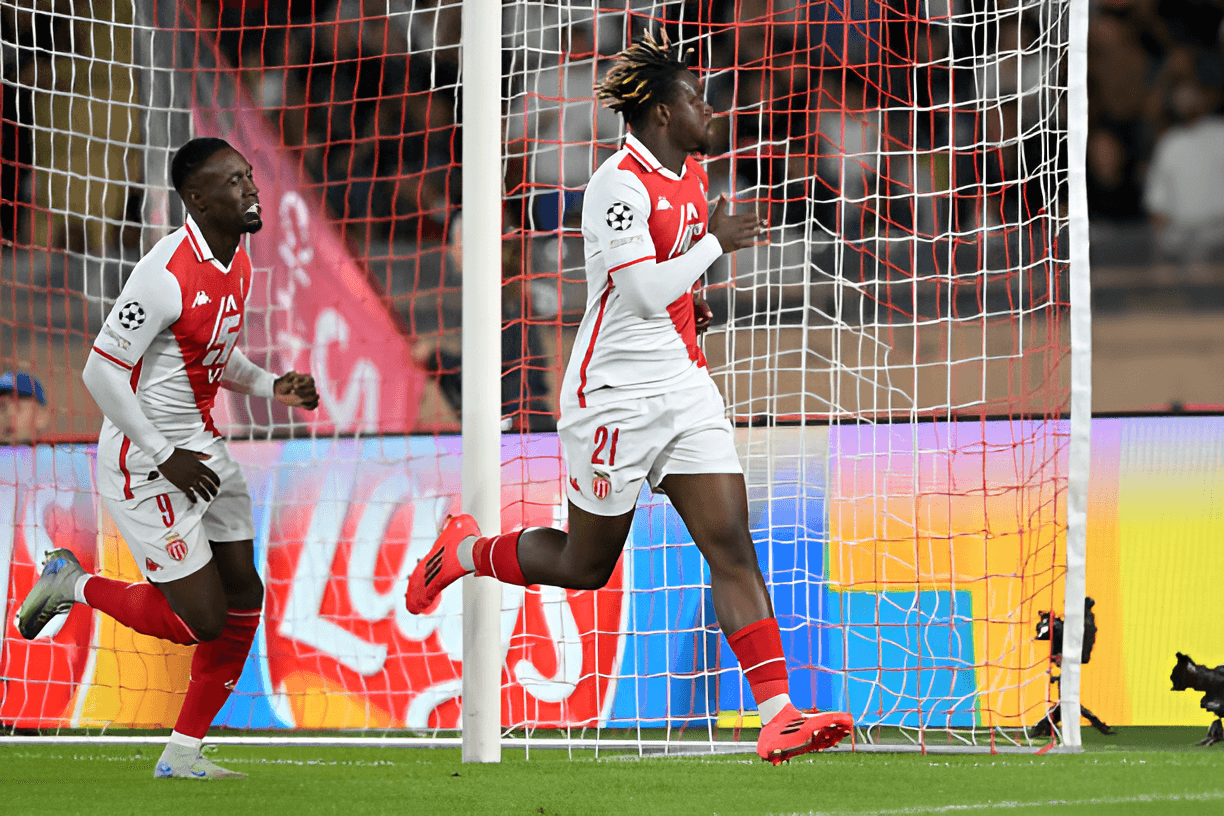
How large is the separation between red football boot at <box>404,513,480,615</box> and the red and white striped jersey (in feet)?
2.30

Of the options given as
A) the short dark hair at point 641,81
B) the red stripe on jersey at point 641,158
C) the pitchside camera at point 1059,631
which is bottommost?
the pitchside camera at point 1059,631

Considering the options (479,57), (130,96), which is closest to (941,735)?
(479,57)

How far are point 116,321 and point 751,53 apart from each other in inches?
154

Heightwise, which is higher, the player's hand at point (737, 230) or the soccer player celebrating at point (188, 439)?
the player's hand at point (737, 230)

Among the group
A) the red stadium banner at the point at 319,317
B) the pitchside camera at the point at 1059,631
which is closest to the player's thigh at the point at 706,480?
the pitchside camera at the point at 1059,631

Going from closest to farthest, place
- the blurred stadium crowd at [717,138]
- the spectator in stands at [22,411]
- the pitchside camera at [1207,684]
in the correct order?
the pitchside camera at [1207,684], the spectator in stands at [22,411], the blurred stadium crowd at [717,138]

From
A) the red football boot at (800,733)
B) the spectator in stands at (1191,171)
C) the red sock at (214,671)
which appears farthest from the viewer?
the spectator in stands at (1191,171)

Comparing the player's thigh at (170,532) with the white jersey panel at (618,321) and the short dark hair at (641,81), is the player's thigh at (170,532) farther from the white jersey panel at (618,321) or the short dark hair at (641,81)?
the short dark hair at (641,81)

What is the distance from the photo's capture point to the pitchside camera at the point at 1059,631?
4.50m

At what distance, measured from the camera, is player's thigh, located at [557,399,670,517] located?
10.3 ft

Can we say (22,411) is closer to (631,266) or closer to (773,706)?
(631,266)

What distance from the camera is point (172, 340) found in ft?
11.9

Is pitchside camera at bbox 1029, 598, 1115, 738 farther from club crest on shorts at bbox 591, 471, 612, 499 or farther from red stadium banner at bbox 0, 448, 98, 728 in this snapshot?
red stadium banner at bbox 0, 448, 98, 728

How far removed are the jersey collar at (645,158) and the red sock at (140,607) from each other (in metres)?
1.78
